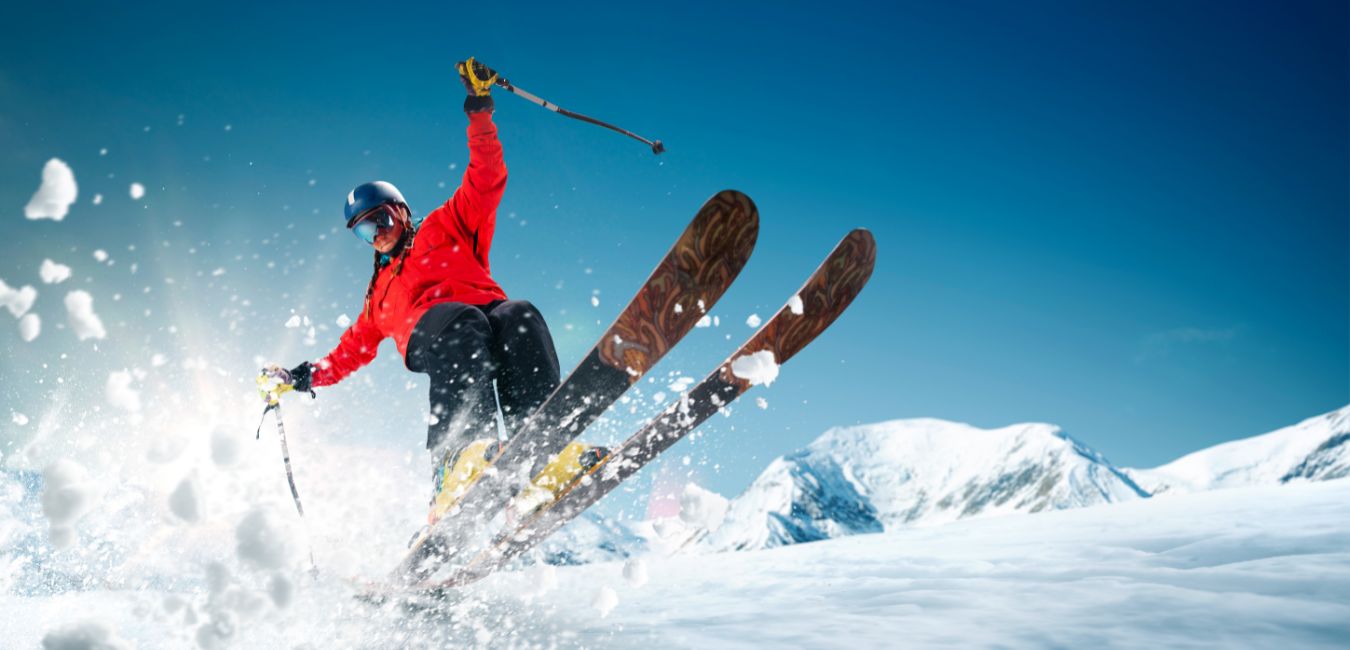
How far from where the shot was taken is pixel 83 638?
241 centimetres

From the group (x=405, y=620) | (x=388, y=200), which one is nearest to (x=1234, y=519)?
(x=405, y=620)

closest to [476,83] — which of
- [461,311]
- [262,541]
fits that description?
[461,311]

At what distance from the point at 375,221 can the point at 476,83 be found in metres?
1.09

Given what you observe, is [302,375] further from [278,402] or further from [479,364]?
[479,364]

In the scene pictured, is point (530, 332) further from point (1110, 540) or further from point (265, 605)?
point (1110, 540)

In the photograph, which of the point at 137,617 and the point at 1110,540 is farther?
the point at 1110,540

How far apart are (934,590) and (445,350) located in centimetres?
263

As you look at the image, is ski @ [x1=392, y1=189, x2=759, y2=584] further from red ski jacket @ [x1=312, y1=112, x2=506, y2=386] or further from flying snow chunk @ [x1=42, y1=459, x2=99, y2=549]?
flying snow chunk @ [x1=42, y1=459, x2=99, y2=549]

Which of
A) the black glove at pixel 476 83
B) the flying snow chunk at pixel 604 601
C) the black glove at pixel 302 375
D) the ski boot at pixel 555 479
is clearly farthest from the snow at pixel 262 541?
the black glove at pixel 476 83

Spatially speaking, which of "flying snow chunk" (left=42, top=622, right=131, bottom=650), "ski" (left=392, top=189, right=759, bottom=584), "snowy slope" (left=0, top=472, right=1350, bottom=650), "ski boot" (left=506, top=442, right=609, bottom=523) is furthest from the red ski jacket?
"flying snow chunk" (left=42, top=622, right=131, bottom=650)

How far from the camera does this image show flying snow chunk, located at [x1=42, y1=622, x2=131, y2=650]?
7.79 ft

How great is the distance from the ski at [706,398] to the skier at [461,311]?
463mm

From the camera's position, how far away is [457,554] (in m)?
4.05

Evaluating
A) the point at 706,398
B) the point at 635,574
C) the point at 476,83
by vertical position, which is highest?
→ the point at 476,83
